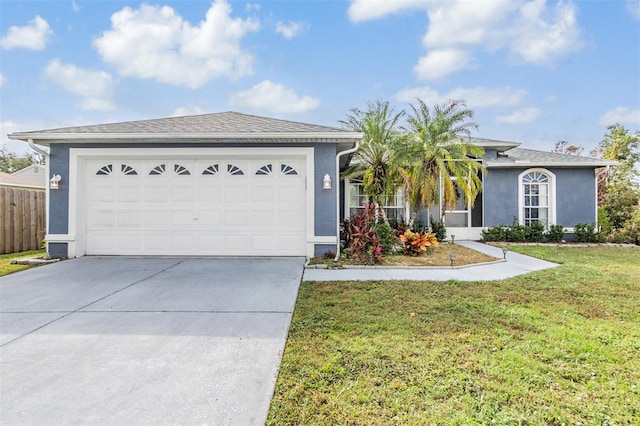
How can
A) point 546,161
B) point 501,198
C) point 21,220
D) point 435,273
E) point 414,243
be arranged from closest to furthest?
point 435,273 → point 414,243 → point 21,220 → point 546,161 → point 501,198

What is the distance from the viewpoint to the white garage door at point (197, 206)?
25.2 ft

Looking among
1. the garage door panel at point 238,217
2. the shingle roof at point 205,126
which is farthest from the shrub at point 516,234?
the garage door panel at point 238,217

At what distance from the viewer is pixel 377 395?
2234 mm

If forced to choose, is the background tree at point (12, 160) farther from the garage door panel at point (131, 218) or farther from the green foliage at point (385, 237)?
the green foliage at point (385, 237)

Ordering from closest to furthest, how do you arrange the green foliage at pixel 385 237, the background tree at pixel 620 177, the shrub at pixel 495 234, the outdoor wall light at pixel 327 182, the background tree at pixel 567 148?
the outdoor wall light at pixel 327 182 → the green foliage at pixel 385 237 → the shrub at pixel 495 234 → the background tree at pixel 620 177 → the background tree at pixel 567 148

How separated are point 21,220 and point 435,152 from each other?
42.8 ft

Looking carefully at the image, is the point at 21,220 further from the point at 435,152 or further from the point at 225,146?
the point at 435,152

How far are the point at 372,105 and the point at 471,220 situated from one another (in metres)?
6.44

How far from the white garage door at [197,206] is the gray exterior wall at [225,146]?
0.39 metres

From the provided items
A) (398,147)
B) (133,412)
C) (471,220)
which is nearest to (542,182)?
(471,220)

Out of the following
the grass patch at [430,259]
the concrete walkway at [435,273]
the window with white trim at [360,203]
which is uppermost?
the window with white trim at [360,203]

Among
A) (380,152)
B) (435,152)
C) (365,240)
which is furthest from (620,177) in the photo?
(365,240)

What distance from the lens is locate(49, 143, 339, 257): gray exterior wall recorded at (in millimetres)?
7457

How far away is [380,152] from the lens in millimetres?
9258
